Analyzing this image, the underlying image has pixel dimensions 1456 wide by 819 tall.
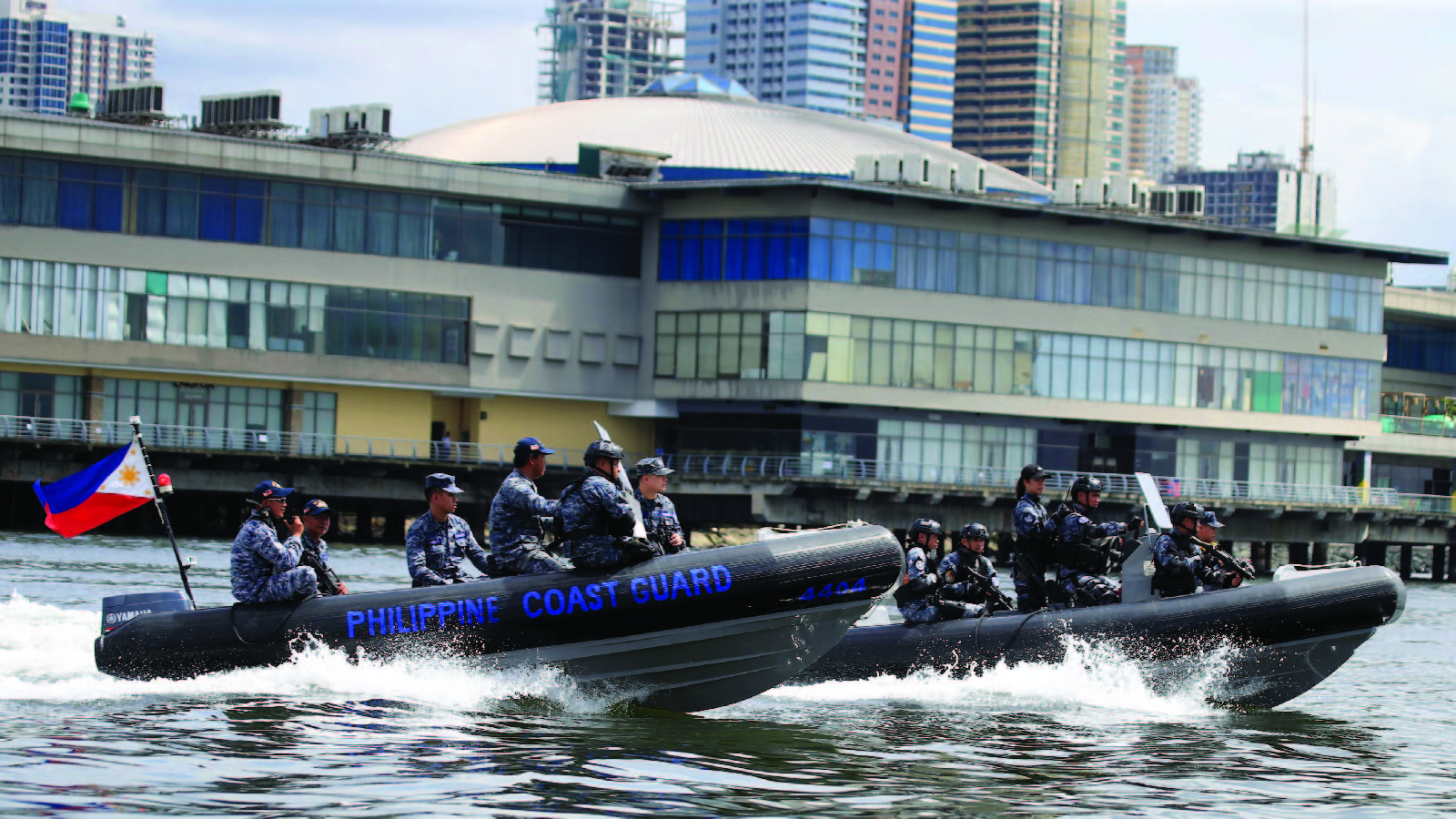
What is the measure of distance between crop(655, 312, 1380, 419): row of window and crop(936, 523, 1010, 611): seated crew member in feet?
135

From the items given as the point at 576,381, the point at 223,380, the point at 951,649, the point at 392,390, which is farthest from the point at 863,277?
the point at 951,649

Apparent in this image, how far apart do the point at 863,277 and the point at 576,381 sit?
1041cm

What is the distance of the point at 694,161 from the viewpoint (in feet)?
256

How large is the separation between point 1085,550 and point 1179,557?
942 millimetres

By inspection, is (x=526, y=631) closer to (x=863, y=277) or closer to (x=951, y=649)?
(x=951, y=649)

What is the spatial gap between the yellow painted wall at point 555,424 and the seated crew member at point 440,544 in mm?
45077

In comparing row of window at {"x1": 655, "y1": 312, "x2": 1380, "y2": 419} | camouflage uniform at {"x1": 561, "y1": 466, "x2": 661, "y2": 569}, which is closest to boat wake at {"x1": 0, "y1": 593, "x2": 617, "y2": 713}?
camouflage uniform at {"x1": 561, "y1": 466, "x2": 661, "y2": 569}

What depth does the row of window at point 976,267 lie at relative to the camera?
201 feet

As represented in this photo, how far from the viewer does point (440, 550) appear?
16734 millimetres

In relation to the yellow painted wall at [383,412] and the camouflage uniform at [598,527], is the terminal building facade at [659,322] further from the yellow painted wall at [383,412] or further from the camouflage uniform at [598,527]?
the camouflage uniform at [598,527]

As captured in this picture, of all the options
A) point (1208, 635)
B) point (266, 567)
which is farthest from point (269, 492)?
point (1208, 635)

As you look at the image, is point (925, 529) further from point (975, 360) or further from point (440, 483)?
point (975, 360)

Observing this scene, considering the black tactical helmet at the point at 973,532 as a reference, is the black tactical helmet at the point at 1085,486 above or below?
above

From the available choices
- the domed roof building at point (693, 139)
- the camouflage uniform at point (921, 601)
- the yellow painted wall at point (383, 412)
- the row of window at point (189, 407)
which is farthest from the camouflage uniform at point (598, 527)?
→ the domed roof building at point (693, 139)
